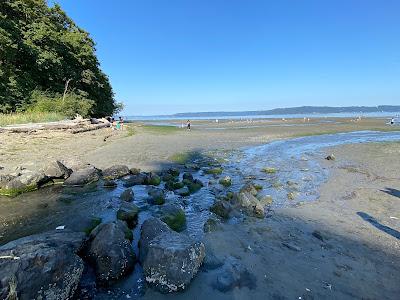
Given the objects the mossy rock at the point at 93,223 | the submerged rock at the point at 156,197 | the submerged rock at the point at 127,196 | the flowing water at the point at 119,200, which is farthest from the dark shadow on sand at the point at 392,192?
the mossy rock at the point at 93,223

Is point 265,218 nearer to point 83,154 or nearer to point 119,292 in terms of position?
point 119,292

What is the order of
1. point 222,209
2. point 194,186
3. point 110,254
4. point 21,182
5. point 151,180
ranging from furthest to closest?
point 151,180, point 194,186, point 21,182, point 222,209, point 110,254

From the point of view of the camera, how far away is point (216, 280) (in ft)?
18.8

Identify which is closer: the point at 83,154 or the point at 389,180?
the point at 389,180

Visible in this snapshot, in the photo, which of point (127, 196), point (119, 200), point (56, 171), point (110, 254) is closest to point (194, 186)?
point (127, 196)

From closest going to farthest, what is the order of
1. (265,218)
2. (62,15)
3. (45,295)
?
(45,295)
(265,218)
(62,15)

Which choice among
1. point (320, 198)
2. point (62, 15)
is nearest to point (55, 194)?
point (320, 198)

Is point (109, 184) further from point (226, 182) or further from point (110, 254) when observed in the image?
point (110, 254)

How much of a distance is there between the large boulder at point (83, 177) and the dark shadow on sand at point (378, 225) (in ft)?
36.2

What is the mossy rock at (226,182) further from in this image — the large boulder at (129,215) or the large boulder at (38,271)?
the large boulder at (38,271)

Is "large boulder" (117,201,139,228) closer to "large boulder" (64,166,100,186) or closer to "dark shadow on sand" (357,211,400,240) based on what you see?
"large boulder" (64,166,100,186)

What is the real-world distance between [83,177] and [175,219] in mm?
6432

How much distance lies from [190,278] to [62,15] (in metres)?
47.5

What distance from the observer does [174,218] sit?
8.42m
